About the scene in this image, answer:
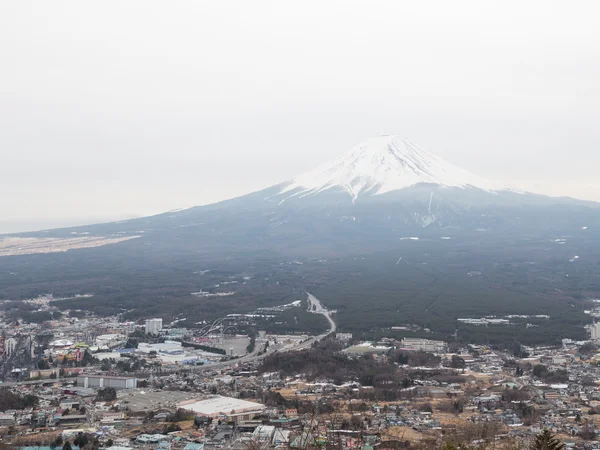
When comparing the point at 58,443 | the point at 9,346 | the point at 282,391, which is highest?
the point at 58,443

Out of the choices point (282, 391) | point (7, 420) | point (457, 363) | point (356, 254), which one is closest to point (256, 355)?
point (457, 363)

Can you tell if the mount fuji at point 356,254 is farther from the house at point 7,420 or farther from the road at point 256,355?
the house at point 7,420

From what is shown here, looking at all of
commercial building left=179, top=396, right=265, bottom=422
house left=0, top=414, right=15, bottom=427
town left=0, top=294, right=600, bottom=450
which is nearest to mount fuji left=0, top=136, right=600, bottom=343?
town left=0, top=294, right=600, bottom=450

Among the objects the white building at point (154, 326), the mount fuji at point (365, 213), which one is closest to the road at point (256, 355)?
the white building at point (154, 326)

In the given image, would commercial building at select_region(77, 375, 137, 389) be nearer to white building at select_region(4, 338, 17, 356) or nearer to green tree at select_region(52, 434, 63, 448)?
green tree at select_region(52, 434, 63, 448)

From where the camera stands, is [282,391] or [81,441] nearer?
[81,441]

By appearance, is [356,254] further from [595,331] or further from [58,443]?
[58,443]
